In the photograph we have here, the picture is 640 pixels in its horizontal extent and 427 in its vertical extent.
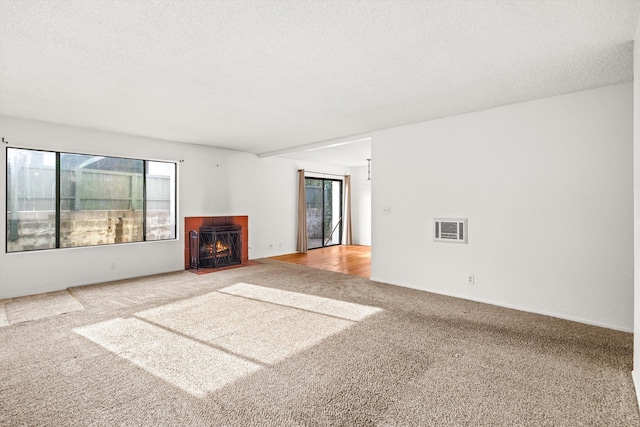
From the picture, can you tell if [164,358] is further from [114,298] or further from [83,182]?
[83,182]

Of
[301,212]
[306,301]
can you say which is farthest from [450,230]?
[301,212]

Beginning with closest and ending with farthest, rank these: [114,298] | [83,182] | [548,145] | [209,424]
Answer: [209,424] < [548,145] < [114,298] < [83,182]

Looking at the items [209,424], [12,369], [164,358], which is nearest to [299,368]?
[209,424]

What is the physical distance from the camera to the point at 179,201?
19.8 ft

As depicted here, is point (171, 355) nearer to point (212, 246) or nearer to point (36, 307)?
point (36, 307)

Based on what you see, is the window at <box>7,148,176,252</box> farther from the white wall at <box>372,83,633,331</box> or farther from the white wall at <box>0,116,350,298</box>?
the white wall at <box>372,83,633,331</box>

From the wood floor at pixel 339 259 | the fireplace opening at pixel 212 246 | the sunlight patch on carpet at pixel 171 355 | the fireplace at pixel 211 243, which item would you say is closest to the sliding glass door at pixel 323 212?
the wood floor at pixel 339 259

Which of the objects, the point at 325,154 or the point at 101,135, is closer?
the point at 101,135

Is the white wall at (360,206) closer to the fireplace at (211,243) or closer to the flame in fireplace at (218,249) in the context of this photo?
the fireplace at (211,243)

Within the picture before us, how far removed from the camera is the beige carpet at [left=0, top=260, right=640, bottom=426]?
192 centimetres

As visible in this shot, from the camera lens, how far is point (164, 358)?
8.54 feet

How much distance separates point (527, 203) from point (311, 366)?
306cm

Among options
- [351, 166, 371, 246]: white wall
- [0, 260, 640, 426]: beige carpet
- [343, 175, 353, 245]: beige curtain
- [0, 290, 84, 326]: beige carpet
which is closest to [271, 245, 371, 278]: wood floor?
[343, 175, 353, 245]: beige curtain

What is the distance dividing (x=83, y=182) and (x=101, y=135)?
792mm
